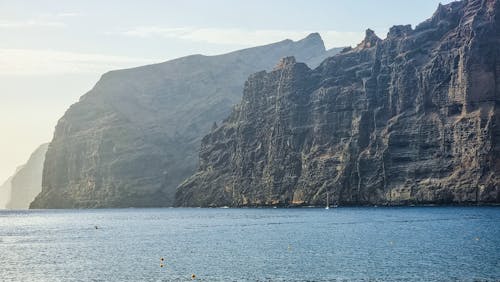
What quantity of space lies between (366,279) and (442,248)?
31607 mm

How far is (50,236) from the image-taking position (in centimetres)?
A: 17175

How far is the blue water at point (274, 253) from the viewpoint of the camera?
293 ft

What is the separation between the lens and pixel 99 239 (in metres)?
156

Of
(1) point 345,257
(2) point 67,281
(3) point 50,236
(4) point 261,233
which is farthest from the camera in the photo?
(3) point 50,236

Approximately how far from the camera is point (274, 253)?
368 feet

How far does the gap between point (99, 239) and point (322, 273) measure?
7925 centimetres

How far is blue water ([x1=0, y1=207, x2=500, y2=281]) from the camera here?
89188 mm

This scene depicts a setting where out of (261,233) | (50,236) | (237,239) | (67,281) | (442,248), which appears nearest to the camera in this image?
(67,281)

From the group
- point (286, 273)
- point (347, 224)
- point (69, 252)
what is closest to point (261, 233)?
point (347, 224)

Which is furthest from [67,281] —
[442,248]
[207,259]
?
[442,248]

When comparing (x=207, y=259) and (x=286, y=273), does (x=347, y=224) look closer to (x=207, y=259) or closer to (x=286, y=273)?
(x=207, y=259)

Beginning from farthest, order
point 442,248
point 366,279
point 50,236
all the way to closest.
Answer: point 50,236
point 442,248
point 366,279

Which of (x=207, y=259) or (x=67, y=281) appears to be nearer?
(x=67, y=281)

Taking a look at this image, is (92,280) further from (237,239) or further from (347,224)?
(347,224)
